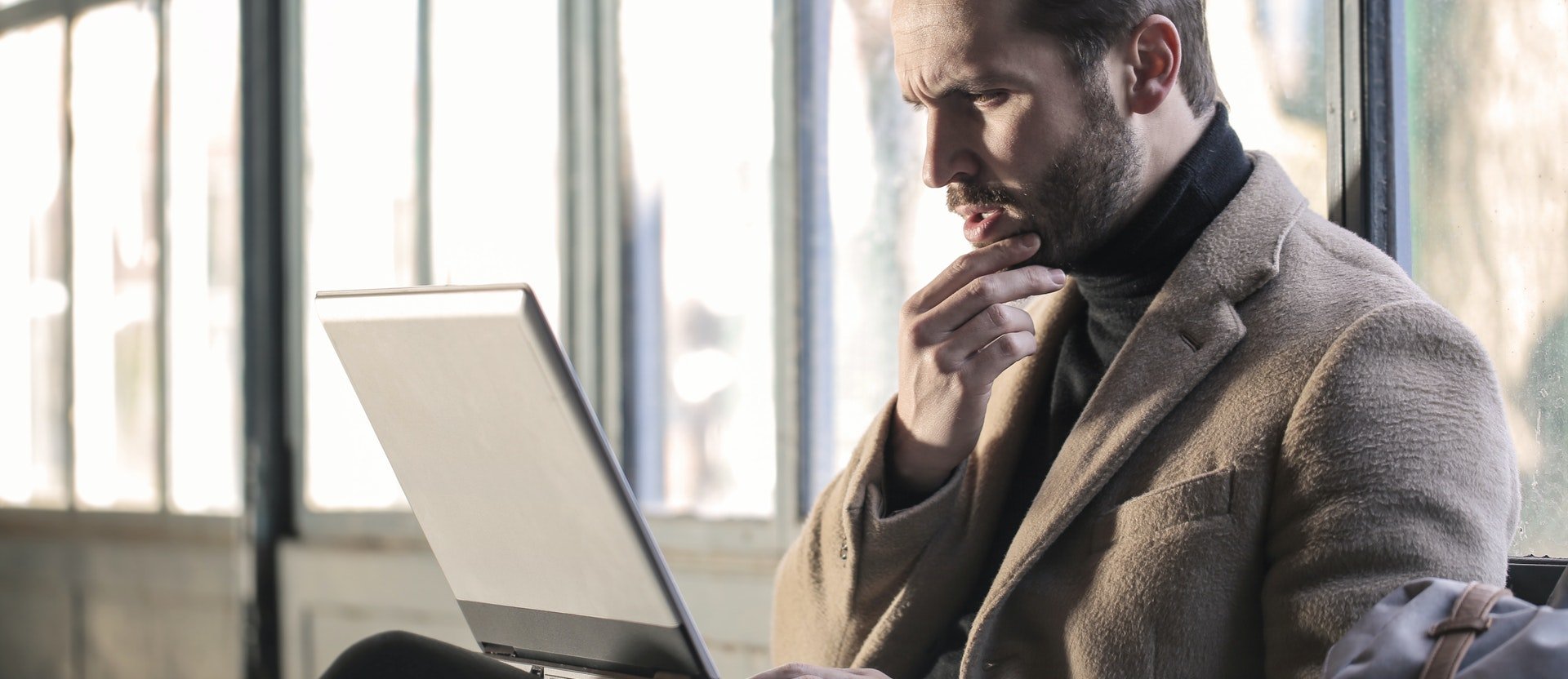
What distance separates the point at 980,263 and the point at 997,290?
0.04m

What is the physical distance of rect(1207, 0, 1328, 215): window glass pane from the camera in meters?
1.85

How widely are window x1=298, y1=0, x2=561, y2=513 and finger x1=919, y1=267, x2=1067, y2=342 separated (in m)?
1.84

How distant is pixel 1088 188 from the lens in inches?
56.6

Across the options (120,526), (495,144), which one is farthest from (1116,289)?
(120,526)

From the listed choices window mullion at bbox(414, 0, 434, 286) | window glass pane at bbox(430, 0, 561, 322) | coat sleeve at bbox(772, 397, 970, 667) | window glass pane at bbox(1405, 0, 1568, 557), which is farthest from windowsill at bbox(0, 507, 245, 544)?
window glass pane at bbox(1405, 0, 1568, 557)

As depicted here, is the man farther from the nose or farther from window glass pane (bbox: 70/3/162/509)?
window glass pane (bbox: 70/3/162/509)

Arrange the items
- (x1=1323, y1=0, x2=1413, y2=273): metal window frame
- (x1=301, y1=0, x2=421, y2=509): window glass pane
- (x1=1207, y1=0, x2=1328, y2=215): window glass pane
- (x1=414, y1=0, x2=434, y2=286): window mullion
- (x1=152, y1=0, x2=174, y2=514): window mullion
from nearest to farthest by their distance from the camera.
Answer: (x1=1323, y1=0, x2=1413, y2=273): metal window frame
(x1=1207, y1=0, x2=1328, y2=215): window glass pane
(x1=414, y1=0, x2=434, y2=286): window mullion
(x1=301, y1=0, x2=421, y2=509): window glass pane
(x1=152, y1=0, x2=174, y2=514): window mullion

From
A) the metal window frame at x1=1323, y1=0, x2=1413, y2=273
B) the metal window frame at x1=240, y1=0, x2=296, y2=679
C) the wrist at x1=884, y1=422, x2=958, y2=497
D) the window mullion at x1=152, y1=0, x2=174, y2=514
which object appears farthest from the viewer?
the window mullion at x1=152, y1=0, x2=174, y2=514

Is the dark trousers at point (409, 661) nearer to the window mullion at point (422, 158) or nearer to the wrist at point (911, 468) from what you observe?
the wrist at point (911, 468)

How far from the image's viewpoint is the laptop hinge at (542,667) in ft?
4.07

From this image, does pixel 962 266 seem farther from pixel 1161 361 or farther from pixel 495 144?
pixel 495 144

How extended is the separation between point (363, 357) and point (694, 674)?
1.35 feet

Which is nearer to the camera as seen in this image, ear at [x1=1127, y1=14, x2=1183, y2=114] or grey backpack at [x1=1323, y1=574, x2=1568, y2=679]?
grey backpack at [x1=1323, y1=574, x2=1568, y2=679]

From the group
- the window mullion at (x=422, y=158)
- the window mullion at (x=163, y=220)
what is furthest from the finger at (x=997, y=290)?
the window mullion at (x=163, y=220)
